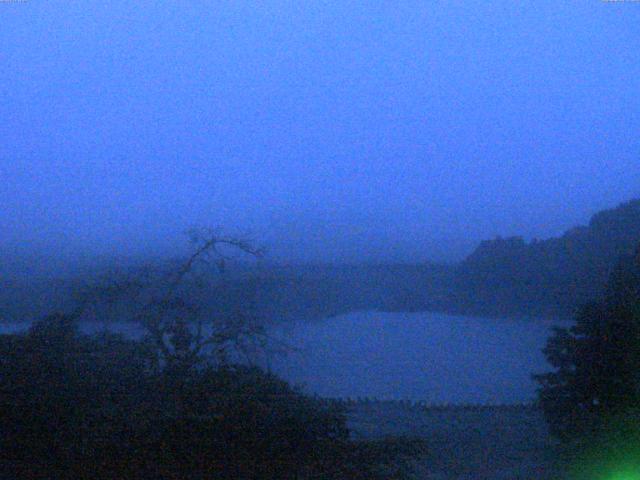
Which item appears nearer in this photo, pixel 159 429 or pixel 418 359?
pixel 159 429

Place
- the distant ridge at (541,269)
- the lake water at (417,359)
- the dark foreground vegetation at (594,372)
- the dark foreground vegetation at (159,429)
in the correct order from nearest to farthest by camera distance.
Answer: the dark foreground vegetation at (159,429) → the dark foreground vegetation at (594,372) → the lake water at (417,359) → the distant ridge at (541,269)

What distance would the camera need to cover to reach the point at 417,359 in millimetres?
13453

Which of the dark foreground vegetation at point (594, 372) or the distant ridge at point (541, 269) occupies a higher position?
the distant ridge at point (541, 269)

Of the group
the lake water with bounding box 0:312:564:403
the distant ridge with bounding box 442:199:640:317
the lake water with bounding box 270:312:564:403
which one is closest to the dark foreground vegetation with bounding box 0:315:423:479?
the lake water with bounding box 0:312:564:403

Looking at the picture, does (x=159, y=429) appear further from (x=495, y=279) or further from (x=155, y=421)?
(x=495, y=279)

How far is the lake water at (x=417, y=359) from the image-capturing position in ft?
40.6

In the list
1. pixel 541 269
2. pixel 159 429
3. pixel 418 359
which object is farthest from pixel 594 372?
pixel 541 269

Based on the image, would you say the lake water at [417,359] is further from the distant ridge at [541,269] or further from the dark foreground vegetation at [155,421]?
the dark foreground vegetation at [155,421]

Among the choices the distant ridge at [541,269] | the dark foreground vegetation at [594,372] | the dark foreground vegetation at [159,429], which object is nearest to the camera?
the dark foreground vegetation at [159,429]

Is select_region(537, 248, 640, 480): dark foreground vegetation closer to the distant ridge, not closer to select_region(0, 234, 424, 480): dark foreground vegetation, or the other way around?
select_region(0, 234, 424, 480): dark foreground vegetation

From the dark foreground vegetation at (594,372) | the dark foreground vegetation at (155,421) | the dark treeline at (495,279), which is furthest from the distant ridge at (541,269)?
the dark foreground vegetation at (155,421)

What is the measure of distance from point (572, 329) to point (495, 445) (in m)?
1.90

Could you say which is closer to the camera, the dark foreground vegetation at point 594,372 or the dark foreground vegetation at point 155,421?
the dark foreground vegetation at point 155,421

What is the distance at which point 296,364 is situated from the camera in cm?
1108
